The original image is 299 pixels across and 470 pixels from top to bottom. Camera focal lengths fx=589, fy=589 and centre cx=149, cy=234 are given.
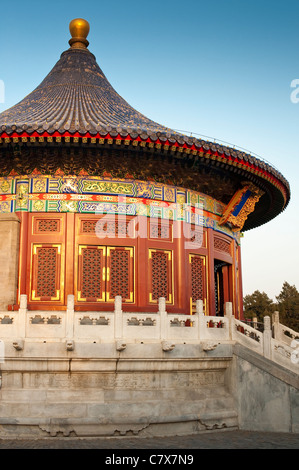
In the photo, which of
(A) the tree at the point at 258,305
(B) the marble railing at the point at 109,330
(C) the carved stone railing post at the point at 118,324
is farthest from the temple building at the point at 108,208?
(A) the tree at the point at 258,305

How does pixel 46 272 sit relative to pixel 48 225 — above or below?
below

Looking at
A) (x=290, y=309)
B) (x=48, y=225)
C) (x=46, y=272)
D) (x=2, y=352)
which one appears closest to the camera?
(x=2, y=352)

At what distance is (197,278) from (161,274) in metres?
1.17

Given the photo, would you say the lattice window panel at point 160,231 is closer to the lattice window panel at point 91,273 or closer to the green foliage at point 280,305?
the lattice window panel at point 91,273

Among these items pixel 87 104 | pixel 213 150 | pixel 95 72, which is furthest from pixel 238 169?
pixel 95 72

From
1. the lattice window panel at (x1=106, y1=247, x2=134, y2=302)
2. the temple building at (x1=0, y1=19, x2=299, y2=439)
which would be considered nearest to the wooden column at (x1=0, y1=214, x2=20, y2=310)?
the temple building at (x1=0, y1=19, x2=299, y2=439)

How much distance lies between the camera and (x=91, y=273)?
13117mm

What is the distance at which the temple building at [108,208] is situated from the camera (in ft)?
42.0

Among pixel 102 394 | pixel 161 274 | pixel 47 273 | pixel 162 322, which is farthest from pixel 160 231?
pixel 102 394

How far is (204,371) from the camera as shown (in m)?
11.9

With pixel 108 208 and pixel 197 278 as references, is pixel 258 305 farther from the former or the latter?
pixel 108 208

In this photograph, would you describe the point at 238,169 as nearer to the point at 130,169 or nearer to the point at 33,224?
the point at 130,169

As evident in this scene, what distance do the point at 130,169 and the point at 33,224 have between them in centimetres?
258

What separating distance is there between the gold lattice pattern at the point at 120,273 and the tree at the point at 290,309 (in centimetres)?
2637
